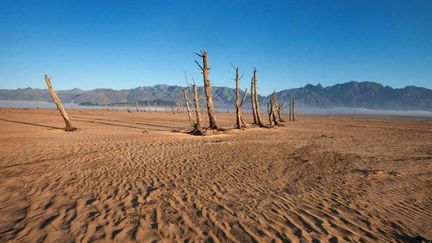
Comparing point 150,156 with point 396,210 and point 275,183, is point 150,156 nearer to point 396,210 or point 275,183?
point 275,183

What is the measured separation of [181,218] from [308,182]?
424 cm

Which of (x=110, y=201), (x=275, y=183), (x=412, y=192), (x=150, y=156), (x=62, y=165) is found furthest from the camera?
(x=150, y=156)

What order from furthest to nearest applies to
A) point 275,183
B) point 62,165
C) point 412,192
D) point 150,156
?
point 150,156
point 62,165
point 275,183
point 412,192

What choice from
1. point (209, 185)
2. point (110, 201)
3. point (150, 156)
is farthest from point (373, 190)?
point (150, 156)

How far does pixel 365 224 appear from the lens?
15.4 ft

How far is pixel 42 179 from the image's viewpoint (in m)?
6.94

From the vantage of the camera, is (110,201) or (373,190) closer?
(110,201)

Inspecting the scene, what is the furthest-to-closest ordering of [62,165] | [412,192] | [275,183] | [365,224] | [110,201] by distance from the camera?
[62,165]
[275,183]
[412,192]
[110,201]
[365,224]

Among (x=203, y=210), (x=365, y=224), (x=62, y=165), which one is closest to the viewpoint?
(x=365, y=224)

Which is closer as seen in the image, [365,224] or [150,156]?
[365,224]

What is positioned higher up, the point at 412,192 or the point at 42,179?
the point at 42,179

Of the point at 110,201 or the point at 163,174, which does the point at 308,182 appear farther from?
the point at 110,201

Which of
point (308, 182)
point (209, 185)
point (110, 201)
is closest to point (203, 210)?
point (209, 185)

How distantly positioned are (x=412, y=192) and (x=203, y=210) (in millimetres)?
5658
